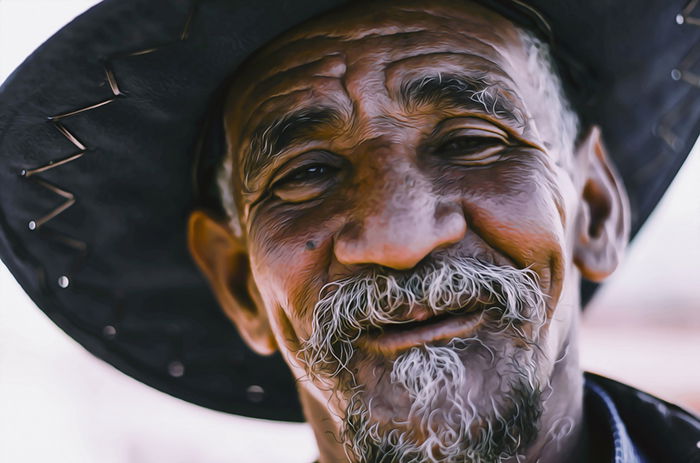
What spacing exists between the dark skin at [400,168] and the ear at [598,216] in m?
0.02

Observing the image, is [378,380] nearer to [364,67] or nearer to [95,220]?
[364,67]

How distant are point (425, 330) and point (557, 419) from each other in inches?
22.4

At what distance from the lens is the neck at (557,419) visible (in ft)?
6.13

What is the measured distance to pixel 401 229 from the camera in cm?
158

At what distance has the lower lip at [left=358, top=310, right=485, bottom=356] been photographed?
1.56 metres

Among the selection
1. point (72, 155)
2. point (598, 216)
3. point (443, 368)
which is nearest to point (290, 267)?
point (443, 368)

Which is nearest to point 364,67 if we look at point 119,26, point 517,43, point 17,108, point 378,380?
point 517,43

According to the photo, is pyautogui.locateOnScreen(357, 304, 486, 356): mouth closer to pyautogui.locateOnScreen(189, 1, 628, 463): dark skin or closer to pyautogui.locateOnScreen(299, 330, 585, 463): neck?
pyautogui.locateOnScreen(189, 1, 628, 463): dark skin

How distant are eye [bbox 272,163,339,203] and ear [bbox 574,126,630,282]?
705 mm

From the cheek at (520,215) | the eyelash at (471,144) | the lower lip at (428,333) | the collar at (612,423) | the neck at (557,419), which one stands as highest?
the eyelash at (471,144)

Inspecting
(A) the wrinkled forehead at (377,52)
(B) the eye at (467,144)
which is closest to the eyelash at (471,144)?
(B) the eye at (467,144)

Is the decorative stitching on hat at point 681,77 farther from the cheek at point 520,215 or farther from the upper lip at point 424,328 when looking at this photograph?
the upper lip at point 424,328

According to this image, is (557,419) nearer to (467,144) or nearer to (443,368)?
(443,368)

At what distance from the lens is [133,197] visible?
7.19ft
